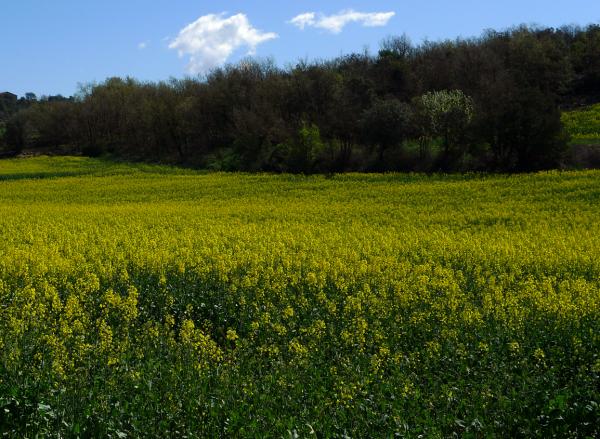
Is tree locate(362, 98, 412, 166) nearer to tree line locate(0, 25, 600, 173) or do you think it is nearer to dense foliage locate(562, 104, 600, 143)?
tree line locate(0, 25, 600, 173)

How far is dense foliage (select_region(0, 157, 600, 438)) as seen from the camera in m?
7.28

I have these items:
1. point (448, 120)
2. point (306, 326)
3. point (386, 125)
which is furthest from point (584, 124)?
point (306, 326)

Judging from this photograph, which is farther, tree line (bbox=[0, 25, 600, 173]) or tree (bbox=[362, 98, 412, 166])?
tree (bbox=[362, 98, 412, 166])

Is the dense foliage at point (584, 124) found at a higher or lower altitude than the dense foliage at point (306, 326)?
higher

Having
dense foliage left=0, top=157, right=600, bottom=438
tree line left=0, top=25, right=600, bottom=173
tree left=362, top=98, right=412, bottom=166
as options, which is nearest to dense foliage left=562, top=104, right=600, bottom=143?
tree line left=0, top=25, right=600, bottom=173

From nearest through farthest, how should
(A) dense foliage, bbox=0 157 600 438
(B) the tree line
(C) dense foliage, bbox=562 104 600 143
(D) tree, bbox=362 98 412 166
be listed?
1. (A) dense foliage, bbox=0 157 600 438
2. (B) the tree line
3. (D) tree, bbox=362 98 412 166
4. (C) dense foliage, bbox=562 104 600 143

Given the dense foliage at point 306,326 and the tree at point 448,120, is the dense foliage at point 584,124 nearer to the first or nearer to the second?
the tree at point 448,120

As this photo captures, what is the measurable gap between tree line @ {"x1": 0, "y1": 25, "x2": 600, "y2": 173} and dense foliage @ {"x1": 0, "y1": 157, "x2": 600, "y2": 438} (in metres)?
14.6

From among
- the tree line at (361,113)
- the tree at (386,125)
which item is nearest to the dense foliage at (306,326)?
the tree line at (361,113)

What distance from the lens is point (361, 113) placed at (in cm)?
4759

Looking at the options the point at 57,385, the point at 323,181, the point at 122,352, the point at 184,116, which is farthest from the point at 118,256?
the point at 184,116

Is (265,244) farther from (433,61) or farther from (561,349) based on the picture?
(433,61)

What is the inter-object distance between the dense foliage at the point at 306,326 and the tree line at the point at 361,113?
14607mm

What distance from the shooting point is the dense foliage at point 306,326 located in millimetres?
7281
